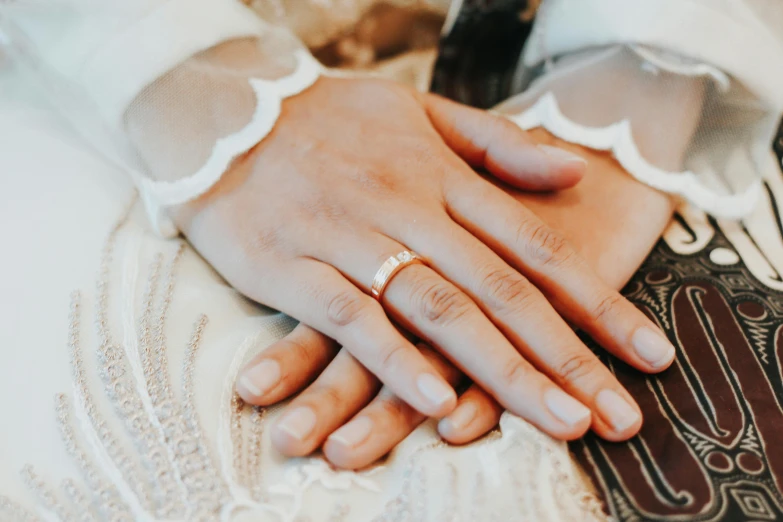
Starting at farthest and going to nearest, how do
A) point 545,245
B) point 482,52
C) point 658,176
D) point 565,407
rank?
point 482,52, point 658,176, point 545,245, point 565,407

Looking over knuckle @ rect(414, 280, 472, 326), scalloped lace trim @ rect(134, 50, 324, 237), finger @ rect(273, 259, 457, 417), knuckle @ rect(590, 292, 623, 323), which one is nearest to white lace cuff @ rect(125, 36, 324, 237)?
scalloped lace trim @ rect(134, 50, 324, 237)

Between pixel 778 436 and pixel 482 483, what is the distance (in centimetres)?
24

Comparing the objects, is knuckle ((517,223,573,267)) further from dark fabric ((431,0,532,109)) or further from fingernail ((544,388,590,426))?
dark fabric ((431,0,532,109))

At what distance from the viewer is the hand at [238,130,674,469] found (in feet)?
1.70

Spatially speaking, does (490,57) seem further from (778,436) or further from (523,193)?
(778,436)

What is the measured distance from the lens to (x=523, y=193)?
2.30ft

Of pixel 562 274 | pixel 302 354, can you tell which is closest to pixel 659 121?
pixel 562 274

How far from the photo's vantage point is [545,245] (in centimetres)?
61

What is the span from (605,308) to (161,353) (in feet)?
1.30

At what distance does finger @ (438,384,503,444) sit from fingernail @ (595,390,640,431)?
0.08m

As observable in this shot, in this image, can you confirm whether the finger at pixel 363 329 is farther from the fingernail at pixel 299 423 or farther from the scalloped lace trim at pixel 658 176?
the scalloped lace trim at pixel 658 176

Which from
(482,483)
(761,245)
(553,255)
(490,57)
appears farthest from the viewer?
(490,57)

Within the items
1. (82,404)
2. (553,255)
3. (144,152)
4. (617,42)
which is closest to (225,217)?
(144,152)

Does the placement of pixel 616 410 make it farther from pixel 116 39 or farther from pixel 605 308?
pixel 116 39
